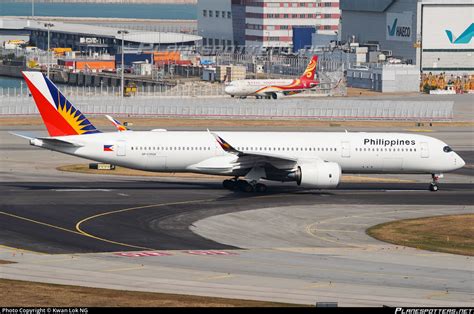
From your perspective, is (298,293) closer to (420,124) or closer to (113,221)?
(113,221)

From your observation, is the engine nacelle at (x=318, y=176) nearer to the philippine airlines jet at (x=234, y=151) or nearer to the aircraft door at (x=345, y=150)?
the philippine airlines jet at (x=234, y=151)

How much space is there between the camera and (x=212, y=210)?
2559 inches

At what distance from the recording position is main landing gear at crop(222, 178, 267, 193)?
239 ft

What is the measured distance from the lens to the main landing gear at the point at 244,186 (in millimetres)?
72919

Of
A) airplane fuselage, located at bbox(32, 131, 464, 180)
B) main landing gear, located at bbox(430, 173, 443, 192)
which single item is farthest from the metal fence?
airplane fuselage, located at bbox(32, 131, 464, 180)

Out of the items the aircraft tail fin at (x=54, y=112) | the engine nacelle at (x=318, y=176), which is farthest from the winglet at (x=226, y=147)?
the aircraft tail fin at (x=54, y=112)

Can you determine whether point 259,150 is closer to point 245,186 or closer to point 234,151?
point 245,186

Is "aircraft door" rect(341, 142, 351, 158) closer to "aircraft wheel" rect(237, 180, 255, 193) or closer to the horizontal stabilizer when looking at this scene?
"aircraft wheel" rect(237, 180, 255, 193)

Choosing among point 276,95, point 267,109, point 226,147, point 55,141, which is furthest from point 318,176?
point 276,95

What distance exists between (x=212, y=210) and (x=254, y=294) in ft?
75.0

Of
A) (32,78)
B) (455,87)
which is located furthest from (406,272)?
(455,87)

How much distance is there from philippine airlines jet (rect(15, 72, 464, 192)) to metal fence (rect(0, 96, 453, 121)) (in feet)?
181

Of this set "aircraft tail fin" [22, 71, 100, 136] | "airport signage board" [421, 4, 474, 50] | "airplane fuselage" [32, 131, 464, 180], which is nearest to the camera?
"airplane fuselage" [32, 131, 464, 180]

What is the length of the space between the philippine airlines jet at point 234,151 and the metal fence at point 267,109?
2177 inches
